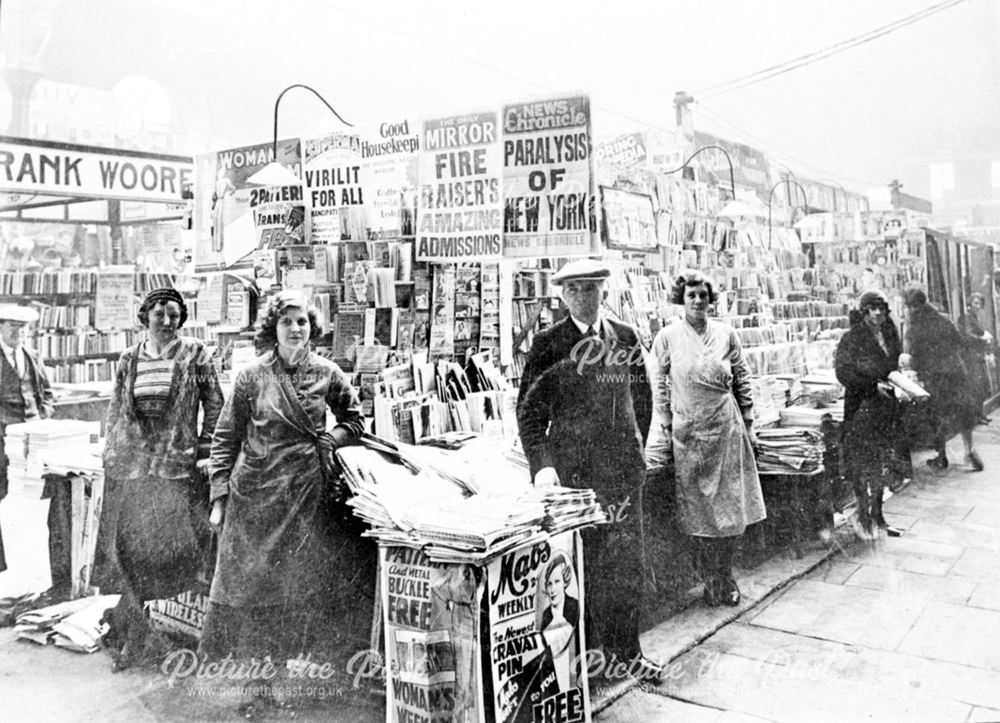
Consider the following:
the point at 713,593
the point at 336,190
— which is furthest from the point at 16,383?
the point at 713,593

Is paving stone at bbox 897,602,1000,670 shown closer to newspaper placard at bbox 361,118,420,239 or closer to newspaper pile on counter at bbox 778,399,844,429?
newspaper pile on counter at bbox 778,399,844,429

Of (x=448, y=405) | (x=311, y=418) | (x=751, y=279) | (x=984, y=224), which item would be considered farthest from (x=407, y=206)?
(x=984, y=224)

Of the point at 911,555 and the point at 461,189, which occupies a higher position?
the point at 461,189

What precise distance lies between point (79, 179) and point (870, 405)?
4499 millimetres

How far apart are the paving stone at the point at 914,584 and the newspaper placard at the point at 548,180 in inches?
95.4

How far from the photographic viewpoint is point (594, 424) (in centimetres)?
345

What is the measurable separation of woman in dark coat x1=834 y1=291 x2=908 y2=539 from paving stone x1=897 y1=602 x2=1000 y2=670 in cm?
101

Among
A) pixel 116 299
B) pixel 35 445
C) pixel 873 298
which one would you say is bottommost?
pixel 35 445

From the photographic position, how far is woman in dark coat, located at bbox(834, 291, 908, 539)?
452cm

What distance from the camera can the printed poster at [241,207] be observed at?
4273mm

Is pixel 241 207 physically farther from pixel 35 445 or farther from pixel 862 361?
pixel 862 361

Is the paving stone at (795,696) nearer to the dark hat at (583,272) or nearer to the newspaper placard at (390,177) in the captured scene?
the dark hat at (583,272)

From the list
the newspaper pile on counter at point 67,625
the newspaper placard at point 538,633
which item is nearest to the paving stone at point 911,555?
the newspaper placard at point 538,633

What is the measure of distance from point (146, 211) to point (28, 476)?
85.7 inches
